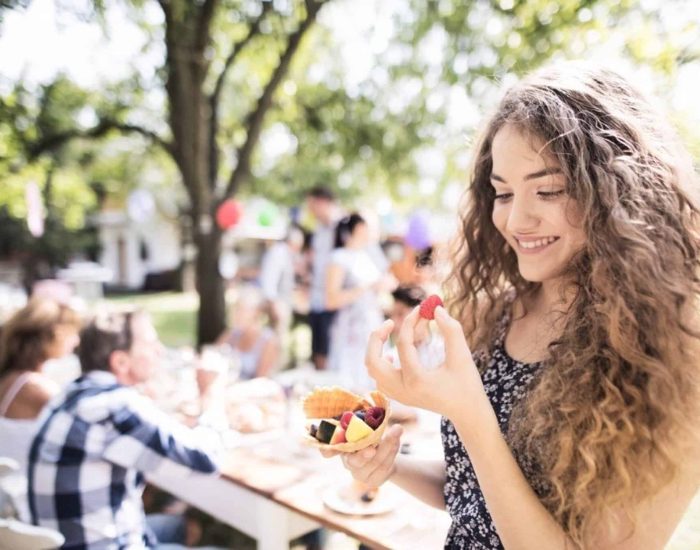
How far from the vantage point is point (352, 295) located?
4.61 meters

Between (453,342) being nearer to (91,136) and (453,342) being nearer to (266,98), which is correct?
(266,98)

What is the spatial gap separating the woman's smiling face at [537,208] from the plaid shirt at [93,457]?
1.53 m

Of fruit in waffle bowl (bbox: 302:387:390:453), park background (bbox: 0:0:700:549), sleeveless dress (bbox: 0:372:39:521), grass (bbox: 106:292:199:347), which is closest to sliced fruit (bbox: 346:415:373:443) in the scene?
fruit in waffle bowl (bbox: 302:387:390:453)

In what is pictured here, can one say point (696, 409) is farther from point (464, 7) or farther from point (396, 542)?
point (464, 7)

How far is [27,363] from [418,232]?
5.70 meters

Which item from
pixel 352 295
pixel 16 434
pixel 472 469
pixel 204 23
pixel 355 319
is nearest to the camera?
pixel 472 469

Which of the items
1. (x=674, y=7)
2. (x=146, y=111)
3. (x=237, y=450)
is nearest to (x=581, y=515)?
(x=237, y=450)

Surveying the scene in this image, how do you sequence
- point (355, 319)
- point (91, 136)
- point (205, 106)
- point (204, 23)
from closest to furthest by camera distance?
point (355, 319) < point (204, 23) < point (205, 106) < point (91, 136)

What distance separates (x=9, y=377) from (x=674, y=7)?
4.86 m

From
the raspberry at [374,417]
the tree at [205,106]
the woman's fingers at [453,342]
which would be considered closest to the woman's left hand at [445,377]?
the woman's fingers at [453,342]

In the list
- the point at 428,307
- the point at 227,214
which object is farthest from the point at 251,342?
the point at 428,307

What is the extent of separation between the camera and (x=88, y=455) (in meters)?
1.99

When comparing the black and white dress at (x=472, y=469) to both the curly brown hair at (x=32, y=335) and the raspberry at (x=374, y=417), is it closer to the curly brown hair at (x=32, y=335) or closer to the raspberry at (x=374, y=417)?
the raspberry at (x=374, y=417)

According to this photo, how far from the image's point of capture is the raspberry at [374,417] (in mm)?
1279
